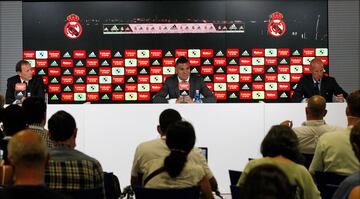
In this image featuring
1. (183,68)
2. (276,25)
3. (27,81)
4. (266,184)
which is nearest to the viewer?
(266,184)

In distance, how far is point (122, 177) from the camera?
686 centimetres

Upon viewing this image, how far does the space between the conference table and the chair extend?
286 cm

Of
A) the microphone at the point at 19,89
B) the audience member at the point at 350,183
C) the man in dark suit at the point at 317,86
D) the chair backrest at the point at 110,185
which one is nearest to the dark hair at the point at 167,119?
the chair backrest at the point at 110,185

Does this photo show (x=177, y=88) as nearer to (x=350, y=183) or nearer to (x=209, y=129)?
(x=209, y=129)

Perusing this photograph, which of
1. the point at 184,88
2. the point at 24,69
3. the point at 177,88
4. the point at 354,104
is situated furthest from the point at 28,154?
the point at 24,69

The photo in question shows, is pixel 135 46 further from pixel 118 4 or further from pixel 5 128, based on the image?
pixel 5 128

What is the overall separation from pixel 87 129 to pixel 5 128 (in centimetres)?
269

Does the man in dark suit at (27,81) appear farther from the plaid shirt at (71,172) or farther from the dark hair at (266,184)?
the dark hair at (266,184)

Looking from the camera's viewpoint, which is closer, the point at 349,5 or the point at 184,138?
the point at 184,138

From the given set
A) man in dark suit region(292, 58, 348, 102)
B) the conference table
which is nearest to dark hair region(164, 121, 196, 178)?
the conference table

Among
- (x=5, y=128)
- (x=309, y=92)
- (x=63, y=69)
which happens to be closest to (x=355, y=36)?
(x=309, y=92)

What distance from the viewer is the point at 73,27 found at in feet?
30.5

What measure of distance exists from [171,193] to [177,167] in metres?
0.27

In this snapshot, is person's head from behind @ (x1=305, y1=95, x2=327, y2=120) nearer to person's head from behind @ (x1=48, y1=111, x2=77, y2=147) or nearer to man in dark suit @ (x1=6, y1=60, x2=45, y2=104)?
person's head from behind @ (x1=48, y1=111, x2=77, y2=147)
